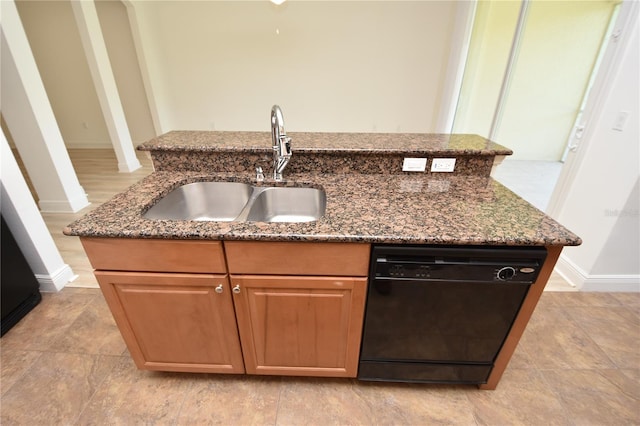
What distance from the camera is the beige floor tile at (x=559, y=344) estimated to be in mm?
1488

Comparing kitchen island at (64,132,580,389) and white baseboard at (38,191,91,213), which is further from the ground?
kitchen island at (64,132,580,389)

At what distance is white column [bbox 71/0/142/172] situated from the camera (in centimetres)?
336

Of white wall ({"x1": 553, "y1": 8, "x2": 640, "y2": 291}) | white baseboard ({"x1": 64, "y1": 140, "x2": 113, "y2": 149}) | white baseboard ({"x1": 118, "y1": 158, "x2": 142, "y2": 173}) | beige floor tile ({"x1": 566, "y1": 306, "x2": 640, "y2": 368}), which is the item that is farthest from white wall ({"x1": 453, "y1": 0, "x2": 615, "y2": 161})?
white baseboard ({"x1": 64, "y1": 140, "x2": 113, "y2": 149})

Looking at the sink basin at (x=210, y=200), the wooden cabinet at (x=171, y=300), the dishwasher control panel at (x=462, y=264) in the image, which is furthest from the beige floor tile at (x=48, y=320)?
the dishwasher control panel at (x=462, y=264)

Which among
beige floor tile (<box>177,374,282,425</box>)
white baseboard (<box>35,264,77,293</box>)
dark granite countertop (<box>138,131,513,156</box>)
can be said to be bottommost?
beige floor tile (<box>177,374,282,425</box>)

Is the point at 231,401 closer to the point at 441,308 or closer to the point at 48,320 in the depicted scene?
the point at 441,308

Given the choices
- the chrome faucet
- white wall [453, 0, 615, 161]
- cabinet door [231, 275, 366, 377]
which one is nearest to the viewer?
cabinet door [231, 275, 366, 377]

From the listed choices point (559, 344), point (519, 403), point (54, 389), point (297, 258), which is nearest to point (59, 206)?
point (54, 389)

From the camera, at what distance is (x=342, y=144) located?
147cm

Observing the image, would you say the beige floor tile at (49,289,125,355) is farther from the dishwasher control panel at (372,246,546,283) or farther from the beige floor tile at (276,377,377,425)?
the dishwasher control panel at (372,246,546,283)

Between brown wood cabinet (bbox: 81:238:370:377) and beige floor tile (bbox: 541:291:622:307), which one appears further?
beige floor tile (bbox: 541:291:622:307)

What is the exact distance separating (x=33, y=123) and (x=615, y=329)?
468 cm

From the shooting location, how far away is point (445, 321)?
3.62ft

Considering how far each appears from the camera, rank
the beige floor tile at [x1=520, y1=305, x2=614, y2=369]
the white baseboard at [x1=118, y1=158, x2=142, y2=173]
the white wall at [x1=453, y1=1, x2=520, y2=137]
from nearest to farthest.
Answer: the beige floor tile at [x1=520, y1=305, x2=614, y2=369] < the white wall at [x1=453, y1=1, x2=520, y2=137] < the white baseboard at [x1=118, y1=158, x2=142, y2=173]
